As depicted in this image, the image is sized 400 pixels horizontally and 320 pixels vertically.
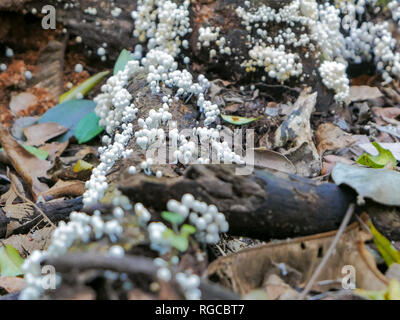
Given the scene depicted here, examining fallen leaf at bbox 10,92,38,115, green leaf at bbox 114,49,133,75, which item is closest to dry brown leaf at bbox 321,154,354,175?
green leaf at bbox 114,49,133,75

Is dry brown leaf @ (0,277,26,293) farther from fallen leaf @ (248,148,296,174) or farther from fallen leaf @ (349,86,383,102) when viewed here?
fallen leaf @ (349,86,383,102)

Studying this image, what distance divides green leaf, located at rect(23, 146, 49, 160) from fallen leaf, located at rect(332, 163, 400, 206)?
5.92 ft

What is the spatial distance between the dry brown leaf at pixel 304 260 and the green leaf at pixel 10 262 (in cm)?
90

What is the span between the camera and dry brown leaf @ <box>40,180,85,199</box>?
235 centimetres

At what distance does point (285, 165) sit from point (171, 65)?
93 cm

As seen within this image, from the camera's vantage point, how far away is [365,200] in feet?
4.97

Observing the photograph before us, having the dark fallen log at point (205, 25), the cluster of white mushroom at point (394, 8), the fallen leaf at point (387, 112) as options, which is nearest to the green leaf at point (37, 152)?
the dark fallen log at point (205, 25)

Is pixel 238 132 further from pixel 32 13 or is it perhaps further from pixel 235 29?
pixel 32 13

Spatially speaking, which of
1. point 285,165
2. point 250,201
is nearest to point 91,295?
point 250,201

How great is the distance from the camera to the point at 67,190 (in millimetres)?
2369

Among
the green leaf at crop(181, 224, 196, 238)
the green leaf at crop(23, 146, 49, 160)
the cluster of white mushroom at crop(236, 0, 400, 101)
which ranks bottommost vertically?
the green leaf at crop(23, 146, 49, 160)

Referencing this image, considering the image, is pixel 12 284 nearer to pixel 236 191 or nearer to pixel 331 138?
pixel 236 191

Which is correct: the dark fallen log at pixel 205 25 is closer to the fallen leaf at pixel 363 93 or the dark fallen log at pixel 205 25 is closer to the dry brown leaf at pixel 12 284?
the fallen leaf at pixel 363 93

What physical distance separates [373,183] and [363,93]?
70.6 inches
